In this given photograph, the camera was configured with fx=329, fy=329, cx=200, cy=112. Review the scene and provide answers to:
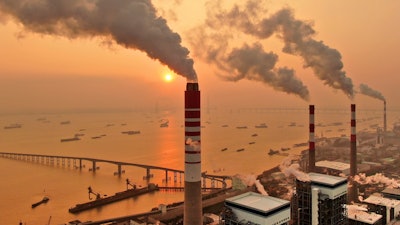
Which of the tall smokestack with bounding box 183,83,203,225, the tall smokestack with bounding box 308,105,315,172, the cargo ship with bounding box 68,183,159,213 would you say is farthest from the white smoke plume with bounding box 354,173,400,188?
the cargo ship with bounding box 68,183,159,213

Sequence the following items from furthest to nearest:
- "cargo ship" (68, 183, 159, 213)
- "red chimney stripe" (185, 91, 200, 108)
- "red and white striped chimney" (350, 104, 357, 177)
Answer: "cargo ship" (68, 183, 159, 213) → "red and white striped chimney" (350, 104, 357, 177) → "red chimney stripe" (185, 91, 200, 108)

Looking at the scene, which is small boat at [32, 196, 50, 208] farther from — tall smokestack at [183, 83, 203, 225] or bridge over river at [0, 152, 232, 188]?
tall smokestack at [183, 83, 203, 225]

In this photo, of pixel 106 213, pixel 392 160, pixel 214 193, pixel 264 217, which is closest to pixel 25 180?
pixel 106 213

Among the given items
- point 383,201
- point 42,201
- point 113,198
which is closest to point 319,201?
point 383,201

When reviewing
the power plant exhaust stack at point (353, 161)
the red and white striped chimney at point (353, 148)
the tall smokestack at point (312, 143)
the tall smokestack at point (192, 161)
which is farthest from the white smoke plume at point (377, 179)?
the tall smokestack at point (192, 161)

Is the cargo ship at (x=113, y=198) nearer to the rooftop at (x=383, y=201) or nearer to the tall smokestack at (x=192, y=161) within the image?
the tall smokestack at (x=192, y=161)

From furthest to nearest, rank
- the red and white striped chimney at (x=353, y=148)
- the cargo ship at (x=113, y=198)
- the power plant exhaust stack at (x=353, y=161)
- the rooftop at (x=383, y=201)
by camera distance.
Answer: the cargo ship at (x=113, y=198)
the red and white striped chimney at (x=353, y=148)
the power plant exhaust stack at (x=353, y=161)
the rooftop at (x=383, y=201)
